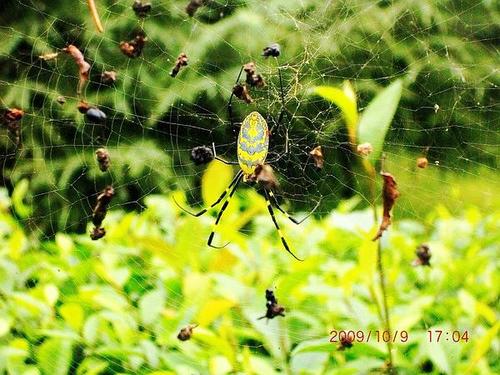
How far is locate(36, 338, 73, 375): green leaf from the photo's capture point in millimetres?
886

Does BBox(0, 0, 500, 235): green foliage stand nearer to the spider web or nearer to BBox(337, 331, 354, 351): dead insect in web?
the spider web

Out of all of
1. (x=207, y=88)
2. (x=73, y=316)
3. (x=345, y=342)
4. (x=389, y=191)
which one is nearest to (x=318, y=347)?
(x=345, y=342)

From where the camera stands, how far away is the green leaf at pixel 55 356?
2.91ft

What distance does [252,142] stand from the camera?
0.95 metres

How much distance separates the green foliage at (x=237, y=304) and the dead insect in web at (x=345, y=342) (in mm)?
19

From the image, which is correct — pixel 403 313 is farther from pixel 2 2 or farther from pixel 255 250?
pixel 2 2

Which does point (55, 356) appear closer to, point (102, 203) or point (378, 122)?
point (102, 203)

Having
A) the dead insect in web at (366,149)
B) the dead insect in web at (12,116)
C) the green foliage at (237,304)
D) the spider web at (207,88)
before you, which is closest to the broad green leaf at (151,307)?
the green foliage at (237,304)

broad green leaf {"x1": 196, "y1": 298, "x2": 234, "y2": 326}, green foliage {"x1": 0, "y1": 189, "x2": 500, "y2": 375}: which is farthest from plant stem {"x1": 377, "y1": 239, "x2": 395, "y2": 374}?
broad green leaf {"x1": 196, "y1": 298, "x2": 234, "y2": 326}

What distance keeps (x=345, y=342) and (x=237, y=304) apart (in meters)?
0.16

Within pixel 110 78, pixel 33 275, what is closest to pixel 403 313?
pixel 110 78

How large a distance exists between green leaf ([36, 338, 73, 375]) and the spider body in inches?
14.6

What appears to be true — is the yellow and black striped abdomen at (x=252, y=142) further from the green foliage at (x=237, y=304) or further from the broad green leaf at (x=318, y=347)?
the broad green leaf at (x=318, y=347)

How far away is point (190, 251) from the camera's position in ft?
2.91
